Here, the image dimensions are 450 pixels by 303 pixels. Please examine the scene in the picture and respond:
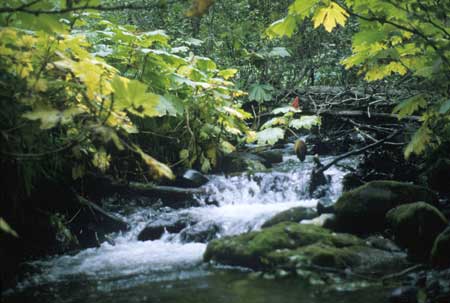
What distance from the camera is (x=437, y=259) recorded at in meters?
3.33

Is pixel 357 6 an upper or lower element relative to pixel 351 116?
upper

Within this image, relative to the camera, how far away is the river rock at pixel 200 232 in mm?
4941

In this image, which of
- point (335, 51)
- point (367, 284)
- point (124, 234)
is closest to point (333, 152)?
point (335, 51)

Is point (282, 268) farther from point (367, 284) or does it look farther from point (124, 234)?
point (124, 234)

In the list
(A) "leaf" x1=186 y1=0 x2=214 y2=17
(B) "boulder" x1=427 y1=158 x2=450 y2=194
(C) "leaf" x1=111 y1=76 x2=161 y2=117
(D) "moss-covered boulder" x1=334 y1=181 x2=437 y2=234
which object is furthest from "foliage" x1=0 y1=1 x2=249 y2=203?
(B) "boulder" x1=427 y1=158 x2=450 y2=194

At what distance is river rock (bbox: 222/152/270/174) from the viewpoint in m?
7.56

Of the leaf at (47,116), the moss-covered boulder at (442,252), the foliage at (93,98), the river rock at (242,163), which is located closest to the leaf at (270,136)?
the foliage at (93,98)

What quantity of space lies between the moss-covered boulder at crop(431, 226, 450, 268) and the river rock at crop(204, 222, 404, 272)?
44 centimetres

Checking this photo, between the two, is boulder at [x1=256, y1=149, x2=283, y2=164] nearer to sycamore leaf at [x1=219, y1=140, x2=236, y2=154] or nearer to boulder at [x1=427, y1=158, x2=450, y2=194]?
sycamore leaf at [x1=219, y1=140, x2=236, y2=154]

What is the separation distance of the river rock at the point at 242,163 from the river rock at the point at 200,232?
245 centimetres

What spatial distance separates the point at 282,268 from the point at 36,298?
1.86 metres

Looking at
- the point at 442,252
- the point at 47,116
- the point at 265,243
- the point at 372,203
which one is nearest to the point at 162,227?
the point at 265,243

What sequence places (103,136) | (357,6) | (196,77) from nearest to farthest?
(103,136)
(357,6)
(196,77)

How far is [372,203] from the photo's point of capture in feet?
15.7
